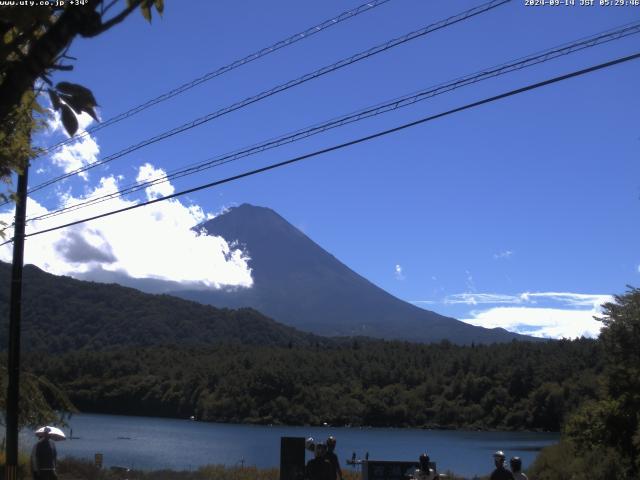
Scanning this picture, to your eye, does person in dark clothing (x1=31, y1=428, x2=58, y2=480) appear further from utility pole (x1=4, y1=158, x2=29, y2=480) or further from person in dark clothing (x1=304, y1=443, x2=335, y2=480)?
person in dark clothing (x1=304, y1=443, x2=335, y2=480)

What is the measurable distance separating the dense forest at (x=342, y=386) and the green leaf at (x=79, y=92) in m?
95.9

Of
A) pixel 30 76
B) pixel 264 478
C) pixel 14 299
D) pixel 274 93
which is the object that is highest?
pixel 274 93

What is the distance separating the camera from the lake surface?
161ft

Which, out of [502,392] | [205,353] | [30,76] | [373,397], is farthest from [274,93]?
[205,353]

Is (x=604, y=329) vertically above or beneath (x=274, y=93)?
beneath

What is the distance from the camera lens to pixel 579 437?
20203 millimetres

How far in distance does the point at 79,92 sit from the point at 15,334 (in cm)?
1335

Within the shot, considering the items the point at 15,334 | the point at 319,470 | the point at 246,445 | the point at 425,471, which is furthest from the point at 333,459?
the point at 246,445

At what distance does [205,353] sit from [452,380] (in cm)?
4467

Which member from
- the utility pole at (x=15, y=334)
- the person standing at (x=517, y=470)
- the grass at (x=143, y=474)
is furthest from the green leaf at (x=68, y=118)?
the grass at (x=143, y=474)

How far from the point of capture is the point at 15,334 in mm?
15625

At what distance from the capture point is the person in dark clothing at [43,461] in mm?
12219

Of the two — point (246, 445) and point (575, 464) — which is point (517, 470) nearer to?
point (575, 464)

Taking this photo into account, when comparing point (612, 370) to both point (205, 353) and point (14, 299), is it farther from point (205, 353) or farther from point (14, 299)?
point (205, 353)
